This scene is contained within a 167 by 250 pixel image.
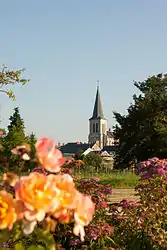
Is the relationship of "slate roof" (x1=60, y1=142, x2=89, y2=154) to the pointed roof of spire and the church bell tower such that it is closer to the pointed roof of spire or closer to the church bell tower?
the church bell tower

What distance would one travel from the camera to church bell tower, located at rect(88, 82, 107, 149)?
120 metres

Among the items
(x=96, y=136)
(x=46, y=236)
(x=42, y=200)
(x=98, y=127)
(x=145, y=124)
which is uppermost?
(x=98, y=127)

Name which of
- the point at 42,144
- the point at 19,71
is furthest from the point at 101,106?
the point at 42,144

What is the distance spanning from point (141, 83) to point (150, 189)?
3100 centimetres

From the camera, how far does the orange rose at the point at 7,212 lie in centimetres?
104

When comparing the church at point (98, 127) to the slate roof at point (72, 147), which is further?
the church at point (98, 127)

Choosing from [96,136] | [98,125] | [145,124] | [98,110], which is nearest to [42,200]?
[145,124]

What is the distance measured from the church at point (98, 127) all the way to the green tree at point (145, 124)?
79849 millimetres

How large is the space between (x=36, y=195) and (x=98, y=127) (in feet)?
422

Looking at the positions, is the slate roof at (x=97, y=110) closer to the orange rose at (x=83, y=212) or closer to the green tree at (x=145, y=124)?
the green tree at (x=145, y=124)

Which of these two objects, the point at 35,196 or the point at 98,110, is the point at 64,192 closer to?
the point at 35,196

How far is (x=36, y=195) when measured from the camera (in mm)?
1042

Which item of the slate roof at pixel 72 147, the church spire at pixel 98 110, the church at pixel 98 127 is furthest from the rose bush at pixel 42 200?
the church spire at pixel 98 110

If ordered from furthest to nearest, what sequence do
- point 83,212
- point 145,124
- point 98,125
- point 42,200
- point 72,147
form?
point 98,125 < point 72,147 < point 145,124 < point 83,212 < point 42,200
